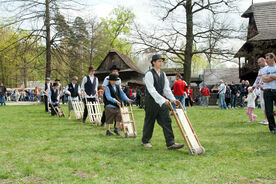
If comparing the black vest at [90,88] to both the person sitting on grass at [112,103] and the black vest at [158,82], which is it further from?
the black vest at [158,82]

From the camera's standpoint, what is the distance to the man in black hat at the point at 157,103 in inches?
240

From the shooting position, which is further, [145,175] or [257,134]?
[257,134]

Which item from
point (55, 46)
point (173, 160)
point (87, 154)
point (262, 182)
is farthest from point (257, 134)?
point (55, 46)

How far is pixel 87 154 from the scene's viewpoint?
18.5 ft

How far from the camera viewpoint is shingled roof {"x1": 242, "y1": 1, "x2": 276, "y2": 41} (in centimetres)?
2954

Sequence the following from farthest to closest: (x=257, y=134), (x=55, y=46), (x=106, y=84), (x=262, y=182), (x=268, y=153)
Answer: (x=55, y=46), (x=106, y=84), (x=257, y=134), (x=268, y=153), (x=262, y=182)

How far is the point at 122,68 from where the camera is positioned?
1795 inches

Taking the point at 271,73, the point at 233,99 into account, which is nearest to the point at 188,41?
the point at 233,99

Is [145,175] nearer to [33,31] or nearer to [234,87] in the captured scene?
[234,87]

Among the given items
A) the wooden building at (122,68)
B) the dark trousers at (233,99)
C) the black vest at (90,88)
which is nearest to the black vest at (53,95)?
the black vest at (90,88)

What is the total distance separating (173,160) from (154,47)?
20558mm

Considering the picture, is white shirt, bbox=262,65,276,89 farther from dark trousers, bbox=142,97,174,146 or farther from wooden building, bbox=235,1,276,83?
wooden building, bbox=235,1,276,83

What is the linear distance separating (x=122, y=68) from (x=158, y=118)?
130ft

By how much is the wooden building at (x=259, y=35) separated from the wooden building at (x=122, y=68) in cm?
1704
